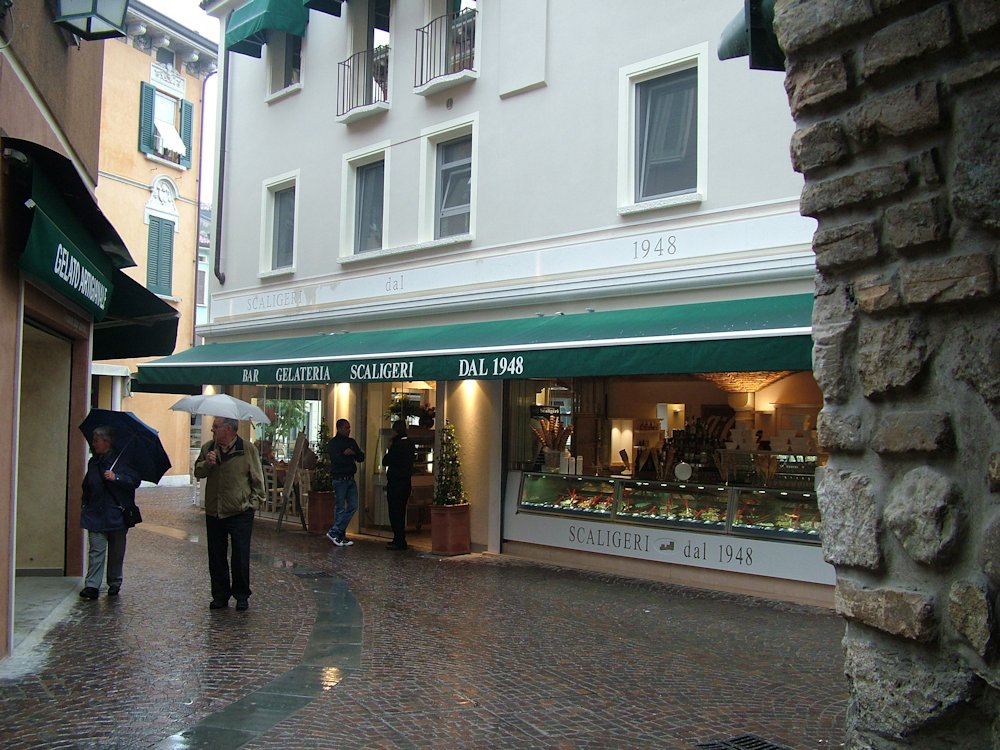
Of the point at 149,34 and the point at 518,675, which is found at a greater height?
the point at 149,34

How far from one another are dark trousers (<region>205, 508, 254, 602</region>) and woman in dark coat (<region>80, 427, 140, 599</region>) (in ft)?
3.18

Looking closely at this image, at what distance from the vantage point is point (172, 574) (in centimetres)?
1082

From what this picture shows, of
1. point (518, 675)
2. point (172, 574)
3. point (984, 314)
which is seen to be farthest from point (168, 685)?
point (984, 314)

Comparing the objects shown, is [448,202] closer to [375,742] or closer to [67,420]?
[67,420]

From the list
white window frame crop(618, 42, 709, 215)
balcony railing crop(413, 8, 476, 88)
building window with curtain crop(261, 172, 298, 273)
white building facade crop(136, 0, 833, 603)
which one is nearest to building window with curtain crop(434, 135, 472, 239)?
white building facade crop(136, 0, 833, 603)

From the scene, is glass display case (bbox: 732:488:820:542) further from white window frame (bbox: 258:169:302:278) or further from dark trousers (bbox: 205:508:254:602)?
white window frame (bbox: 258:169:302:278)

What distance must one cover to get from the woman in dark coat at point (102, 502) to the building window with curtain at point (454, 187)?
642cm

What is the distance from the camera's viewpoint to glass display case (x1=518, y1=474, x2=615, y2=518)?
38.8ft

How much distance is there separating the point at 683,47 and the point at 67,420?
8.08m

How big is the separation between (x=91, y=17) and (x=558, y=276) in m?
6.17

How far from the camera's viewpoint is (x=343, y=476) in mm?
13664

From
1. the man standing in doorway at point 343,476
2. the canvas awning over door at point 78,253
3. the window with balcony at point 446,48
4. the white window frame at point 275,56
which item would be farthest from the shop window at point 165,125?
the man standing in doorway at point 343,476

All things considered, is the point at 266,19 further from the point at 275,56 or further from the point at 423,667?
the point at 423,667

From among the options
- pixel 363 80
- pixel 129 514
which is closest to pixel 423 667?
pixel 129 514
